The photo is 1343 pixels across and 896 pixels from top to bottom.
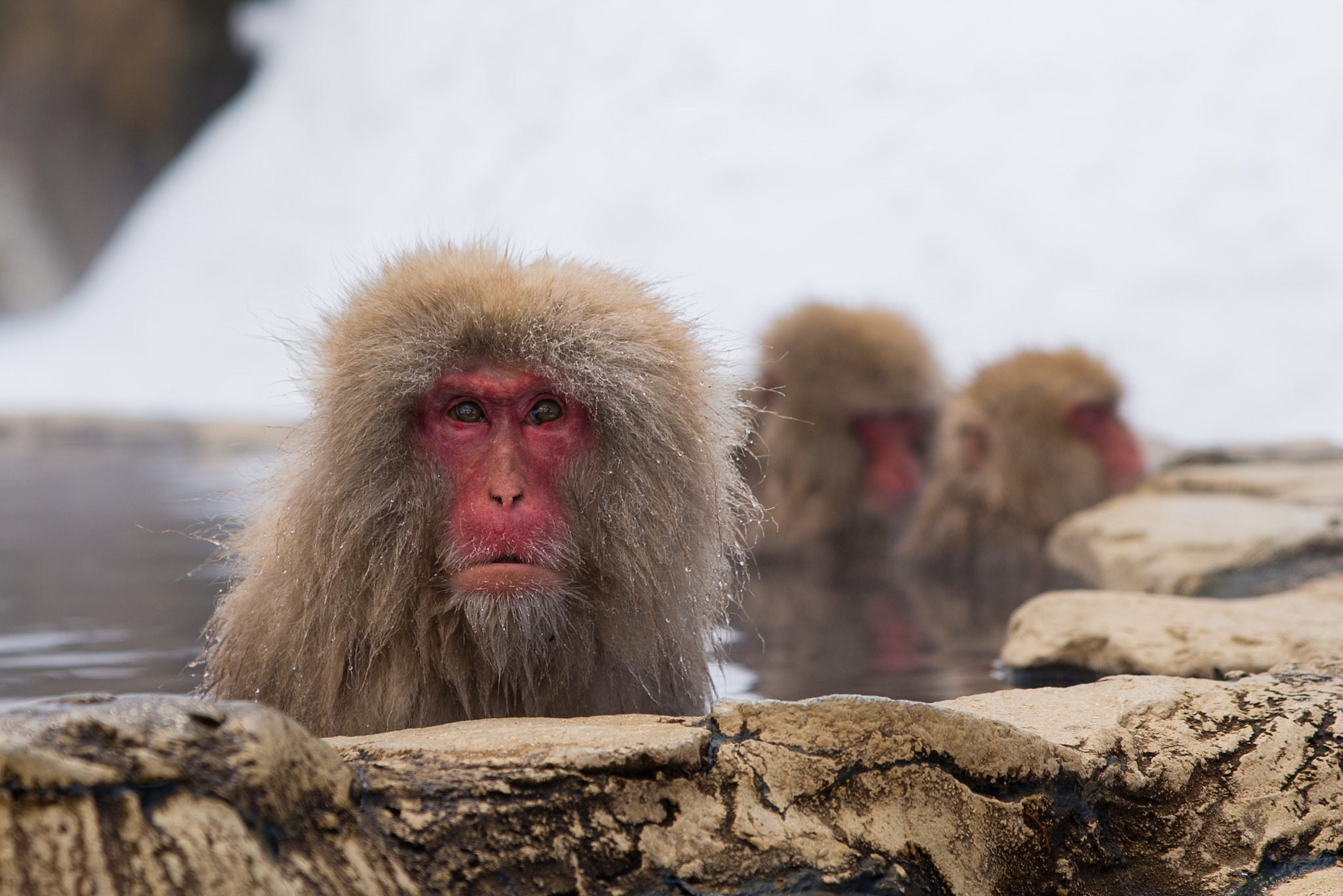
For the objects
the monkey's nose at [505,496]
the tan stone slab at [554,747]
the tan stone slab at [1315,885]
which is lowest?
the tan stone slab at [1315,885]

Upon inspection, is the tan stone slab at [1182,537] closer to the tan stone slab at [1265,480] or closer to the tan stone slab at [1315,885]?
the tan stone slab at [1265,480]

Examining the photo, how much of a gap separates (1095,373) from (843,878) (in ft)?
14.1

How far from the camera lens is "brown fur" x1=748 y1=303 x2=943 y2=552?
19.4ft

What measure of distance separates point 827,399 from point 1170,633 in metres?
3.14

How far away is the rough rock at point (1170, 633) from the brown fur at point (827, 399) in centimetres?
273

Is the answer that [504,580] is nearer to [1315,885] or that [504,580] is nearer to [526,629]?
[526,629]

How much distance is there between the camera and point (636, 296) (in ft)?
8.22

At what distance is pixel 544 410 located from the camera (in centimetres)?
235

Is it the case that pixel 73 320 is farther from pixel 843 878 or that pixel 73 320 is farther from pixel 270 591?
pixel 843 878

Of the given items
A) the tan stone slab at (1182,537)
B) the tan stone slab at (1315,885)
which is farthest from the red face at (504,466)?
the tan stone slab at (1182,537)

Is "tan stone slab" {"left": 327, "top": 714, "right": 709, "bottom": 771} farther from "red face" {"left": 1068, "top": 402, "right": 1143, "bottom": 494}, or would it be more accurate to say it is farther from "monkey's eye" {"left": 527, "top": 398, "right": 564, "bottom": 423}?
"red face" {"left": 1068, "top": 402, "right": 1143, "bottom": 494}

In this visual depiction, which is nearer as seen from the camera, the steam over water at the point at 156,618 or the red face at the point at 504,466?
the red face at the point at 504,466

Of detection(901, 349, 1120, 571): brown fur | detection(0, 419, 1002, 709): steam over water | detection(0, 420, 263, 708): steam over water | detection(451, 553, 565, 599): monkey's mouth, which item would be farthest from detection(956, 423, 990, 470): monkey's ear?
detection(451, 553, 565, 599): monkey's mouth

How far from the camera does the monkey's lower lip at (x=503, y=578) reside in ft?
7.25
